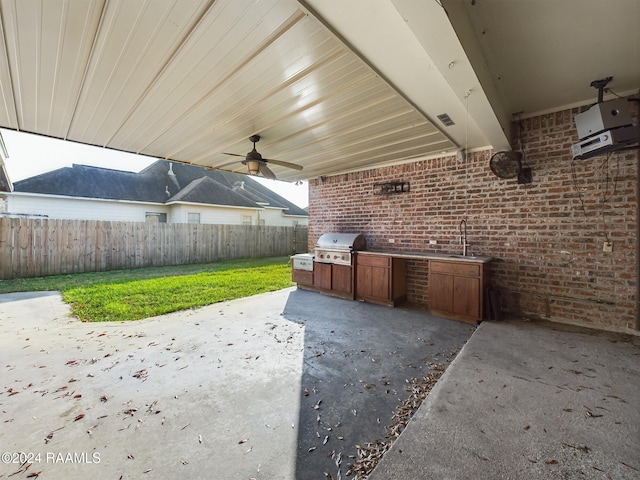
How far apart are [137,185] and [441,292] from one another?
45.8 ft

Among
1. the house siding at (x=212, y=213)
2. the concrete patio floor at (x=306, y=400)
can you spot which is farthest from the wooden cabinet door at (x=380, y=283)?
the house siding at (x=212, y=213)

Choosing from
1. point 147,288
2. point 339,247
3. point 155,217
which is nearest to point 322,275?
point 339,247

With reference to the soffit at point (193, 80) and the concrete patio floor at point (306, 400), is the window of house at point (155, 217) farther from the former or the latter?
the concrete patio floor at point (306, 400)

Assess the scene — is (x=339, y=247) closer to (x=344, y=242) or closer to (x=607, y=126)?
(x=344, y=242)

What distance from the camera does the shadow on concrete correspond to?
5.60 ft

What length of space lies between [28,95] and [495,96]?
522 cm

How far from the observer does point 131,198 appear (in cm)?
1155

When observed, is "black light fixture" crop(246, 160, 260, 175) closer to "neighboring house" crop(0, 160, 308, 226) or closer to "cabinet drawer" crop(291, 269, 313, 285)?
"cabinet drawer" crop(291, 269, 313, 285)

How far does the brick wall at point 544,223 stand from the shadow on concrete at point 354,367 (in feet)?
4.31

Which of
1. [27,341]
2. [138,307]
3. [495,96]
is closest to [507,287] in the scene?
[495,96]

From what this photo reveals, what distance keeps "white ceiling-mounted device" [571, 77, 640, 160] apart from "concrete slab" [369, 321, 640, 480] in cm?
227

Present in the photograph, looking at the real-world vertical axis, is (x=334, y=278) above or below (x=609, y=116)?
below

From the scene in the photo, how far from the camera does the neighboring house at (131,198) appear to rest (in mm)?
10070

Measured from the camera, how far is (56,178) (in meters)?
10.9
